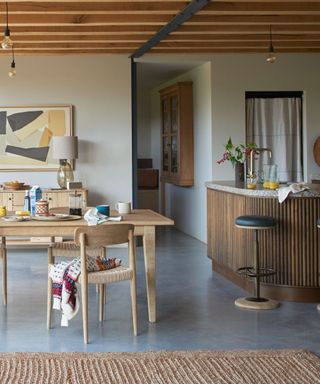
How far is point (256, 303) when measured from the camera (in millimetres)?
6012

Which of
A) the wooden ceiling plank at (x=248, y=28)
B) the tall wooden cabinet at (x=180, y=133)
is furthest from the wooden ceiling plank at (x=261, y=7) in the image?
the tall wooden cabinet at (x=180, y=133)

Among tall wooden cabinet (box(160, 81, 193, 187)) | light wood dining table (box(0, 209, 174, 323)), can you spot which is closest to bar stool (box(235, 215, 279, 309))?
light wood dining table (box(0, 209, 174, 323))

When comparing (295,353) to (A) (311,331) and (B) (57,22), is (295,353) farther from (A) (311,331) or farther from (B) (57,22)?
(B) (57,22)

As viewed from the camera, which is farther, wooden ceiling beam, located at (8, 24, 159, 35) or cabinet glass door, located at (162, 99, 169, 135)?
cabinet glass door, located at (162, 99, 169, 135)

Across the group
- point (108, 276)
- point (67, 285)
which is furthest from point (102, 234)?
point (67, 285)

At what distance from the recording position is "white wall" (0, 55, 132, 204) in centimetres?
967

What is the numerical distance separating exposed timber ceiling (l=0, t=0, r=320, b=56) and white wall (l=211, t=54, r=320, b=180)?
330mm

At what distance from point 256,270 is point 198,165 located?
461 cm

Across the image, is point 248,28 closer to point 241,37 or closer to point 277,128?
point 241,37

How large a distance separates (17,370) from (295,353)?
5.68 ft

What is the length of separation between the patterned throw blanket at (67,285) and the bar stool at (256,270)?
1360 mm

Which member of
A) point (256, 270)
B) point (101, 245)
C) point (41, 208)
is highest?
point (41, 208)

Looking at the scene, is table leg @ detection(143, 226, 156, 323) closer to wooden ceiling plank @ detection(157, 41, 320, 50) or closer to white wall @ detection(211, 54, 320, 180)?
wooden ceiling plank @ detection(157, 41, 320, 50)

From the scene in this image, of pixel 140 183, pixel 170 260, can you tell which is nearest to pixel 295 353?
pixel 170 260
